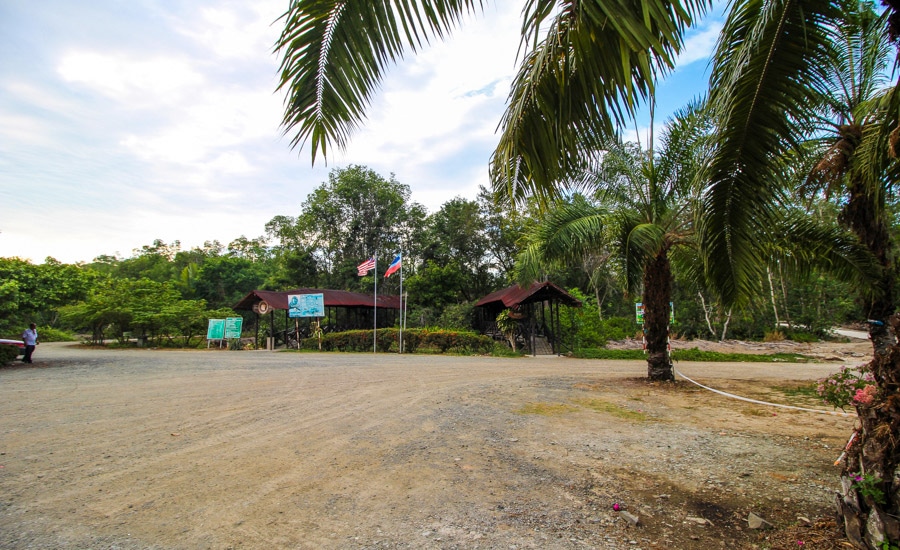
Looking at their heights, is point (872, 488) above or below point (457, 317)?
below

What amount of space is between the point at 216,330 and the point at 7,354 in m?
11.6

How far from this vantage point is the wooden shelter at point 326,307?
2409cm

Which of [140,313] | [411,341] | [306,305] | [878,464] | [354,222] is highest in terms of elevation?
[354,222]

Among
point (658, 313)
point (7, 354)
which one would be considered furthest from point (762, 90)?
point (7, 354)

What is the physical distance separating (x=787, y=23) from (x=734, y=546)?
3294mm

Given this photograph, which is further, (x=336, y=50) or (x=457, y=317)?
(x=457, y=317)

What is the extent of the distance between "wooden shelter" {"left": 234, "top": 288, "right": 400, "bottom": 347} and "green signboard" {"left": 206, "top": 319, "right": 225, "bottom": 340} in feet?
4.06

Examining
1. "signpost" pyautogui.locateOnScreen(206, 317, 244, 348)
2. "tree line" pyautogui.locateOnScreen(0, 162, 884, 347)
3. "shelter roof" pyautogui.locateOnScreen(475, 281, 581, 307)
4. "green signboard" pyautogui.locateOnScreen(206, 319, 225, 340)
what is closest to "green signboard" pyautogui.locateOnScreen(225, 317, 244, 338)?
"signpost" pyautogui.locateOnScreen(206, 317, 244, 348)

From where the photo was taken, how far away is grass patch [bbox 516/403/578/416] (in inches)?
250

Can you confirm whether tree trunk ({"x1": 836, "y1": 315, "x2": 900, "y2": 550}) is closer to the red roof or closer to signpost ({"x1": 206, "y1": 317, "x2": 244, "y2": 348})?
the red roof

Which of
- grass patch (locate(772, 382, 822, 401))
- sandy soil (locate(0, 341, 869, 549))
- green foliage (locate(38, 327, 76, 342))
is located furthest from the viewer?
green foliage (locate(38, 327, 76, 342))

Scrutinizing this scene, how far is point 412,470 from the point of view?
388 cm

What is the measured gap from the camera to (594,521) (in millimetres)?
2893

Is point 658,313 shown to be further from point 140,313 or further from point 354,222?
point 354,222
